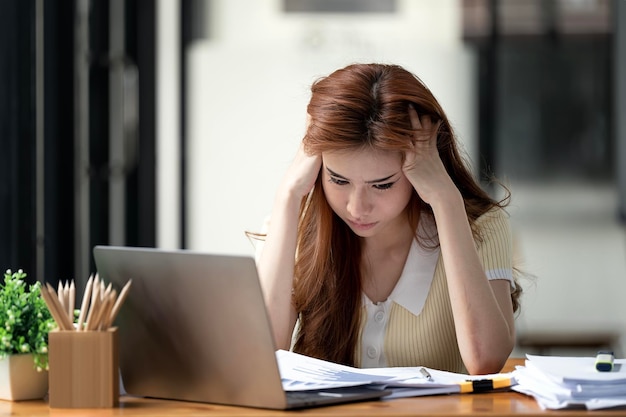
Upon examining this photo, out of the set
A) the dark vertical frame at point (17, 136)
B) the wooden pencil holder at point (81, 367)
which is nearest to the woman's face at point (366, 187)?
the wooden pencil holder at point (81, 367)

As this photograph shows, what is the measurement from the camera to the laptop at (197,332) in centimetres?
141

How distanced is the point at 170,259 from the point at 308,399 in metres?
0.28

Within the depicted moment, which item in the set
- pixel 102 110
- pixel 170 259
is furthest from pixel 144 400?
pixel 102 110

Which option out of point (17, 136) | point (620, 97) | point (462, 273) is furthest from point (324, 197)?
point (620, 97)

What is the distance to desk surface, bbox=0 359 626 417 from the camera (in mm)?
1385

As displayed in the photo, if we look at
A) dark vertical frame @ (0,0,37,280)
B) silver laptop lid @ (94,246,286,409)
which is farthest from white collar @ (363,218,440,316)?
dark vertical frame @ (0,0,37,280)

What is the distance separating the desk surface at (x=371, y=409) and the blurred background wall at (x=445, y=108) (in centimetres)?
294

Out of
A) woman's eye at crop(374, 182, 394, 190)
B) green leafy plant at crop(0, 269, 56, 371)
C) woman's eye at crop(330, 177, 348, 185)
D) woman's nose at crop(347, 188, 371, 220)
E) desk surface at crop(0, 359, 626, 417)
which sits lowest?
desk surface at crop(0, 359, 626, 417)

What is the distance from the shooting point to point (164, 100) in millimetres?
4562

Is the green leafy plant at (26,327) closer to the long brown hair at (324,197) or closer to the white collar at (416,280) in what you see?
the long brown hair at (324,197)

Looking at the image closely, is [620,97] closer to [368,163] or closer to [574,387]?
[368,163]

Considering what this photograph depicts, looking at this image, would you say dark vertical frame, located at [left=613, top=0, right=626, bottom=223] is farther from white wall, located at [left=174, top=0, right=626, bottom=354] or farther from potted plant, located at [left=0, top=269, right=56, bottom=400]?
potted plant, located at [left=0, top=269, right=56, bottom=400]

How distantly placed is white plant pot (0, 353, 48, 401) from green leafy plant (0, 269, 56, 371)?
1cm

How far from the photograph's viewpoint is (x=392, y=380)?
153 cm
